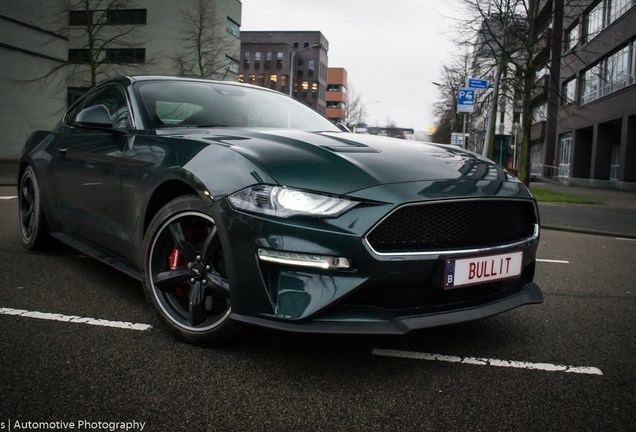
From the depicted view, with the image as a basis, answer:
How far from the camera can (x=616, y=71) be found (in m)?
24.8

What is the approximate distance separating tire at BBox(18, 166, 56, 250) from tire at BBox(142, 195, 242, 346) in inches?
84.8

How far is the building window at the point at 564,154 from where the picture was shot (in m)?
34.3

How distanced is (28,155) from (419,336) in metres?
3.83

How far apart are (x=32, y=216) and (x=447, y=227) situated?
380 centimetres

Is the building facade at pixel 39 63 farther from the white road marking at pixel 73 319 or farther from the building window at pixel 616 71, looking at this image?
the building window at pixel 616 71

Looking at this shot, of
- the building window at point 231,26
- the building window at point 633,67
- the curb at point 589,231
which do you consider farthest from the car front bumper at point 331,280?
the building window at point 231,26

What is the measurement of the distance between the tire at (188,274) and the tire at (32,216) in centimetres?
215

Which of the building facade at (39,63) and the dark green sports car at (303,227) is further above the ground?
the building facade at (39,63)

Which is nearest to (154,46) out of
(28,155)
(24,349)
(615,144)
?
(615,144)

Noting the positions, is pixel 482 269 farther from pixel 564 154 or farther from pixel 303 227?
pixel 564 154

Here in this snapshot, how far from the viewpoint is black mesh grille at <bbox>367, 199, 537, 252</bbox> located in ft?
7.09

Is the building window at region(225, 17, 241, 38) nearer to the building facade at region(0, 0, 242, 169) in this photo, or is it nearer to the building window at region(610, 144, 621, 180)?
the building facade at region(0, 0, 242, 169)

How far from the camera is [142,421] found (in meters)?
1.84

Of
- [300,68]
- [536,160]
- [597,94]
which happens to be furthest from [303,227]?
[300,68]
